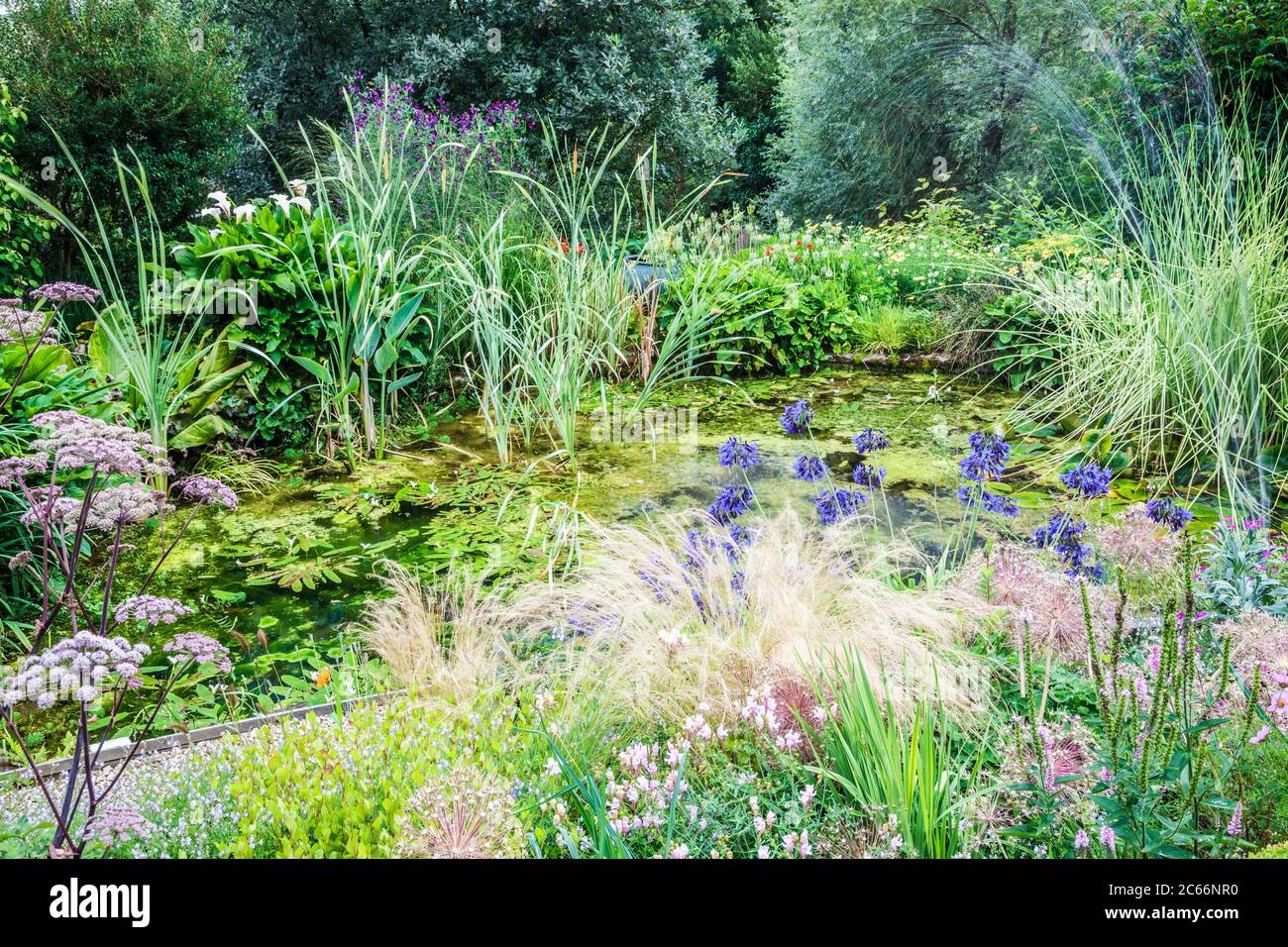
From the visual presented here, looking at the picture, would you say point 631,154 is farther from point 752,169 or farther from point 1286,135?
point 1286,135

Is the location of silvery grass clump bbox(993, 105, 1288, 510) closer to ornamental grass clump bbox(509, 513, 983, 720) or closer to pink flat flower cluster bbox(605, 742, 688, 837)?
ornamental grass clump bbox(509, 513, 983, 720)

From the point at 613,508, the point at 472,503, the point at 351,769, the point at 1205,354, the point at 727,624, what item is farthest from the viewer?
the point at 472,503

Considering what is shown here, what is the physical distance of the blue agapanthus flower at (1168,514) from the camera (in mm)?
2330

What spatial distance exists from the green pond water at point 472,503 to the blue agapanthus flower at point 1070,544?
415 millimetres

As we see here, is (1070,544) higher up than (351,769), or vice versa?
(1070,544)

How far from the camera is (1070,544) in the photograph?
230cm

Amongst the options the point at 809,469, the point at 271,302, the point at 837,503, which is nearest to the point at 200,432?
the point at 271,302

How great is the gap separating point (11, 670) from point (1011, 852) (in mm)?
2281

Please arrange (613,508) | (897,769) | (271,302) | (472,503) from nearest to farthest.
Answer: (897,769)
(613,508)
(472,503)
(271,302)

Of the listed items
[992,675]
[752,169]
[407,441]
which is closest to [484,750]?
[992,675]

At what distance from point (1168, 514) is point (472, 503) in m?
2.48

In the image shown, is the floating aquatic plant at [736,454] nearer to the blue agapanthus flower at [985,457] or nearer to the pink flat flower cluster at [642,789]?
the blue agapanthus flower at [985,457]

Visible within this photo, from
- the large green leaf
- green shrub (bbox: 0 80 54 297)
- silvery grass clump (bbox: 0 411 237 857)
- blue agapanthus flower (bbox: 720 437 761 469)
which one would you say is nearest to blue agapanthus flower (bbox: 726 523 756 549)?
blue agapanthus flower (bbox: 720 437 761 469)

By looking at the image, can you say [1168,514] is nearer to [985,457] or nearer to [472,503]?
[985,457]
